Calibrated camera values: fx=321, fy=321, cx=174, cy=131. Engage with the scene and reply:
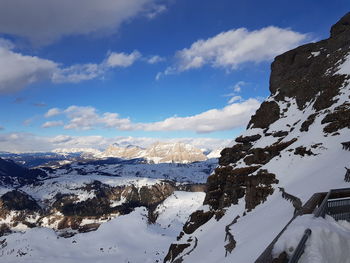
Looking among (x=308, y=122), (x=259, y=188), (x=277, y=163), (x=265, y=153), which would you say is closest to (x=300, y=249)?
(x=259, y=188)

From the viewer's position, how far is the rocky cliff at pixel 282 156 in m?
39.1

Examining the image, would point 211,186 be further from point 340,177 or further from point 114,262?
point 114,262

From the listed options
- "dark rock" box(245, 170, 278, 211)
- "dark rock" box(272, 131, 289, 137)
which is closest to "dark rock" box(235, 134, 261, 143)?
"dark rock" box(272, 131, 289, 137)

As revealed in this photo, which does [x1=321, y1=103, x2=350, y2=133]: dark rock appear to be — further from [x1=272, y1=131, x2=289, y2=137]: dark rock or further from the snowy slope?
the snowy slope

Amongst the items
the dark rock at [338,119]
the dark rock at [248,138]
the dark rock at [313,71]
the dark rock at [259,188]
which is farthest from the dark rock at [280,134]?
the dark rock at [259,188]

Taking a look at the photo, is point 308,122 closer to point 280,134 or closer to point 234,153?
point 280,134

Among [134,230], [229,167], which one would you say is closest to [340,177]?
[229,167]

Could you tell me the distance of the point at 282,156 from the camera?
59.8 m

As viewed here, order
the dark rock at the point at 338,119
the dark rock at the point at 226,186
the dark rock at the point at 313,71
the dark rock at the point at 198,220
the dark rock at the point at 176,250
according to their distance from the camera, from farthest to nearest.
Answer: the dark rock at the point at 198,220 < the dark rock at the point at 313,71 < the dark rock at the point at 226,186 < the dark rock at the point at 176,250 < the dark rock at the point at 338,119

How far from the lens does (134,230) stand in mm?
186875

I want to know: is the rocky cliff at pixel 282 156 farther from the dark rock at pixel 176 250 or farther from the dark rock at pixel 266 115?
the dark rock at pixel 176 250

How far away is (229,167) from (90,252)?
103m

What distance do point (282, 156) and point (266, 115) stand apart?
32096 millimetres

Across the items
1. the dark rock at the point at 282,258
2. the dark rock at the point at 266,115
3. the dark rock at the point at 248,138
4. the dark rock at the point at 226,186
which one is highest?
the dark rock at the point at 266,115
